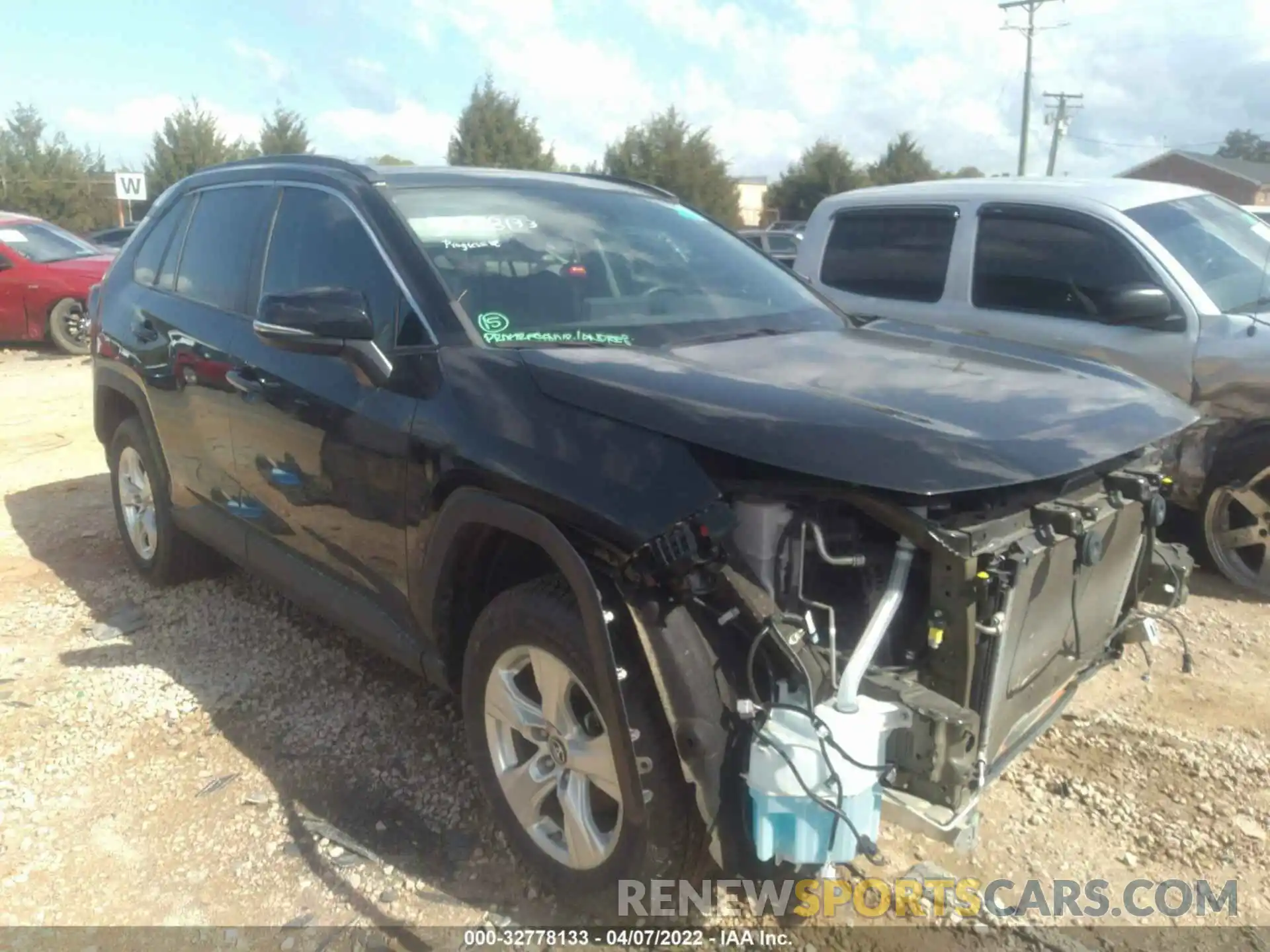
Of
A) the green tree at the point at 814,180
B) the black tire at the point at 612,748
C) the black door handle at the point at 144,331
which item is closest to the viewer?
the black tire at the point at 612,748

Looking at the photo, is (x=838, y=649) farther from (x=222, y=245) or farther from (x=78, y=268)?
(x=78, y=268)

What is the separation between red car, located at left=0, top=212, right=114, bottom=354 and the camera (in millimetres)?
12734

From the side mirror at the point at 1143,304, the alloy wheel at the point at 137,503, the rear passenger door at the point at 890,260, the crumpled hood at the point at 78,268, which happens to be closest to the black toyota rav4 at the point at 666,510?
the alloy wheel at the point at 137,503

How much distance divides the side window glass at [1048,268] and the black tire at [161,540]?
13.7 ft

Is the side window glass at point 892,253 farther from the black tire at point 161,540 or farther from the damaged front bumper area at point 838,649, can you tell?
the black tire at point 161,540

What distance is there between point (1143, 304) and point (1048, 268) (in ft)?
2.30

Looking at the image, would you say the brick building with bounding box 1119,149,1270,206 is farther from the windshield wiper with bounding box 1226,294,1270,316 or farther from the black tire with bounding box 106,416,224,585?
the black tire with bounding box 106,416,224,585

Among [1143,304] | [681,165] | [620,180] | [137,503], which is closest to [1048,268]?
[1143,304]

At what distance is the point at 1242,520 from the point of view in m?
4.74

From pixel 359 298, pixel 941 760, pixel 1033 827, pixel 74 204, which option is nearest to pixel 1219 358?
pixel 1033 827

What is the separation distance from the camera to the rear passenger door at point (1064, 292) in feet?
15.7

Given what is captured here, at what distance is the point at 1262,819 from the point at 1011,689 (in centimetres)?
132

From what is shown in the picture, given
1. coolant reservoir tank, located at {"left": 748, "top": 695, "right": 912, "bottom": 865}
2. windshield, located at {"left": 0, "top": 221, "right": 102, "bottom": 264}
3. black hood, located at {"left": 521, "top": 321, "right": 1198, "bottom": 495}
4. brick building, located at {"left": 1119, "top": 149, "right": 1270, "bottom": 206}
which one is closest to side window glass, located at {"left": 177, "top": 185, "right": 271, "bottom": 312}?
black hood, located at {"left": 521, "top": 321, "right": 1198, "bottom": 495}

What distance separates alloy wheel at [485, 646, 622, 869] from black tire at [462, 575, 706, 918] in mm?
32
